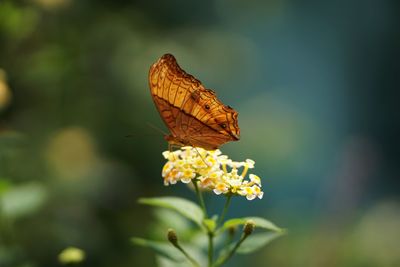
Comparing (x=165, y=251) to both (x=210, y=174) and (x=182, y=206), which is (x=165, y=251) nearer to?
(x=182, y=206)

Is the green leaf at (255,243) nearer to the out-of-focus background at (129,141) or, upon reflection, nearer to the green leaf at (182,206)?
the green leaf at (182,206)

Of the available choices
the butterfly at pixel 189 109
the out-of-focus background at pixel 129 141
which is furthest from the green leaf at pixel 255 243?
the out-of-focus background at pixel 129 141

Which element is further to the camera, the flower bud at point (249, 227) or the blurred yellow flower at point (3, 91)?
the blurred yellow flower at point (3, 91)

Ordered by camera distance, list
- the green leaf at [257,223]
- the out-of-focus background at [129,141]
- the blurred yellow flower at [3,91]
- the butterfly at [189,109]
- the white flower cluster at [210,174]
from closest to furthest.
Answer: the green leaf at [257,223], the white flower cluster at [210,174], the butterfly at [189,109], the blurred yellow flower at [3,91], the out-of-focus background at [129,141]

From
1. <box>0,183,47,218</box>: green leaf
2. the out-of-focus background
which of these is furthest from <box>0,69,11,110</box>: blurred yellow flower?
<box>0,183,47,218</box>: green leaf

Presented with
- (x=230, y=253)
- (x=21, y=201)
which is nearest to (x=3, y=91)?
(x=21, y=201)

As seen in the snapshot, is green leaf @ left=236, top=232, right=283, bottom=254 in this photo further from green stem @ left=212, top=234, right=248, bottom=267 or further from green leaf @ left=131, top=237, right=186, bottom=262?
green leaf @ left=131, top=237, right=186, bottom=262
